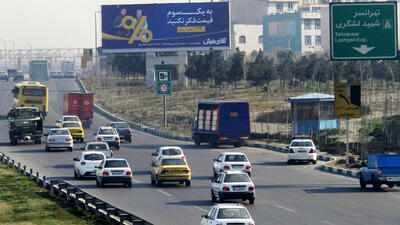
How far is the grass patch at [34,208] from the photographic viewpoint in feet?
74.2

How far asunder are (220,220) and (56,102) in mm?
89684

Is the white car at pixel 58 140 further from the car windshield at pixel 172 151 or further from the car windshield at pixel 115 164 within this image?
the car windshield at pixel 115 164

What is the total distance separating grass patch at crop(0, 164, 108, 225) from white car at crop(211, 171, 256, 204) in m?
4.51

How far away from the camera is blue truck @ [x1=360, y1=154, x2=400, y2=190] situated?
29.5m

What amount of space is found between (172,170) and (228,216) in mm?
13714

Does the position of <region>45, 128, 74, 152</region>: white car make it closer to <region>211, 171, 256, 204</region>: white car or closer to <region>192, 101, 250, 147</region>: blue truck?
<region>192, 101, 250, 147</region>: blue truck

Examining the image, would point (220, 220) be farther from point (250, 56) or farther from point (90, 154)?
point (250, 56)

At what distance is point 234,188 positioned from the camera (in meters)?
26.0

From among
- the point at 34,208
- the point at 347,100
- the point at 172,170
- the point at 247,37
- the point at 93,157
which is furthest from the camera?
the point at 247,37

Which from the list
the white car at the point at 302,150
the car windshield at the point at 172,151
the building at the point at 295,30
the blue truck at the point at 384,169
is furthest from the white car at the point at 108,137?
the building at the point at 295,30

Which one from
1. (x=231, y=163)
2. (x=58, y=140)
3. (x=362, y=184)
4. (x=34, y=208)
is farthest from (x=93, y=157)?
(x=58, y=140)

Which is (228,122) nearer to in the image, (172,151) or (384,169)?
(172,151)

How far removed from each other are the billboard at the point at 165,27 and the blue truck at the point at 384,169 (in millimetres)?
70773

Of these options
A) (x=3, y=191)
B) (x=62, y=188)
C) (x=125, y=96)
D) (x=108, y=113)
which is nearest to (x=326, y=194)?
(x=62, y=188)
